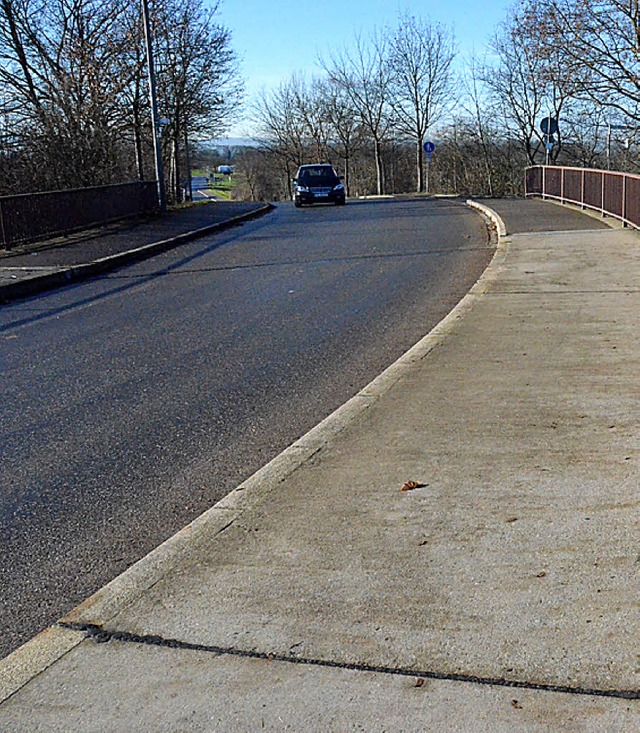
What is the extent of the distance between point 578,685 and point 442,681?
0.41 metres

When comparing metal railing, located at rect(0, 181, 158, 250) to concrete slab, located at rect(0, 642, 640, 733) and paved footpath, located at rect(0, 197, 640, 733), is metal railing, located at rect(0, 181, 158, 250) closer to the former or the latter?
paved footpath, located at rect(0, 197, 640, 733)

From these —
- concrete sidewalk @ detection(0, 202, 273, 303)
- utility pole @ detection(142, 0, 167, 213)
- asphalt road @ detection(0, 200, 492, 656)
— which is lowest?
asphalt road @ detection(0, 200, 492, 656)

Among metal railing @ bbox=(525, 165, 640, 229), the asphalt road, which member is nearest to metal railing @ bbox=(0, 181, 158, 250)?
the asphalt road

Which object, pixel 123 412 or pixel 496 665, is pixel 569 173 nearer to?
pixel 123 412

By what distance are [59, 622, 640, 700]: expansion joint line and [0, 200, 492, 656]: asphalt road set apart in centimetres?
40

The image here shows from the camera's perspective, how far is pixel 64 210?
2105 centimetres

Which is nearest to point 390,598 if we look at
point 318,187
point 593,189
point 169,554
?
point 169,554

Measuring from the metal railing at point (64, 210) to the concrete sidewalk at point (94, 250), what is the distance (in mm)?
219

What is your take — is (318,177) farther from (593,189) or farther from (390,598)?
(390,598)

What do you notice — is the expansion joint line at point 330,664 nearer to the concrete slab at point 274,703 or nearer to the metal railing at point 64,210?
the concrete slab at point 274,703

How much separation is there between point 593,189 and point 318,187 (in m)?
15.3

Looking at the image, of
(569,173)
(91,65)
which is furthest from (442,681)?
(91,65)

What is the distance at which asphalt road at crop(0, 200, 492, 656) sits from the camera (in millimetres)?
4574

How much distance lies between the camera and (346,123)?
245ft
